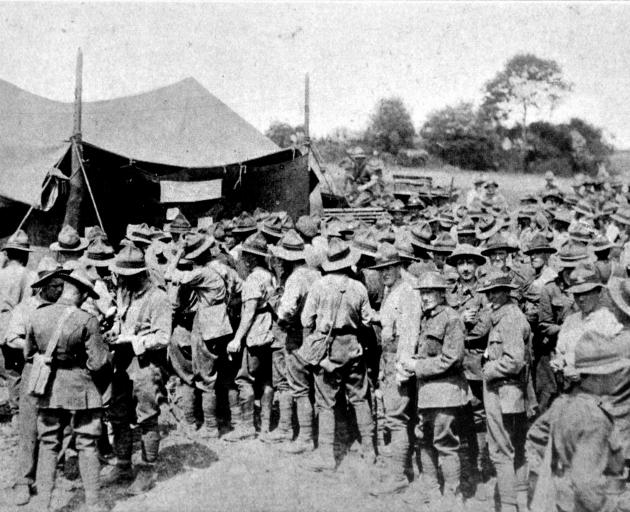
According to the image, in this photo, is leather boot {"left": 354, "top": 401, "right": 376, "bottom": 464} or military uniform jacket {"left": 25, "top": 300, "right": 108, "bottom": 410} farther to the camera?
leather boot {"left": 354, "top": 401, "right": 376, "bottom": 464}

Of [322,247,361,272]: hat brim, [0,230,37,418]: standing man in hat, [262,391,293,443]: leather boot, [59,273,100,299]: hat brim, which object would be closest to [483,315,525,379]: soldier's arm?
[322,247,361,272]: hat brim

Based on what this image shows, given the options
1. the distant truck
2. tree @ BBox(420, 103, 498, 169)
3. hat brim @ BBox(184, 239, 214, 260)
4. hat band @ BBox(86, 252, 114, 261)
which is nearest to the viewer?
hat brim @ BBox(184, 239, 214, 260)

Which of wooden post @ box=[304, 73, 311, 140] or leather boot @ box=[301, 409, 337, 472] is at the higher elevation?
wooden post @ box=[304, 73, 311, 140]

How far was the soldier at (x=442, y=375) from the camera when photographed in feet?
15.2

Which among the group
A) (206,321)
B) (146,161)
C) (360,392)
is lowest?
(360,392)

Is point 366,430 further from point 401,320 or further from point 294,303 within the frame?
point 294,303

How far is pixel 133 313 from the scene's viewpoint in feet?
17.6

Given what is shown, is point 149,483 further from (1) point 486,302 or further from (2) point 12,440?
(1) point 486,302

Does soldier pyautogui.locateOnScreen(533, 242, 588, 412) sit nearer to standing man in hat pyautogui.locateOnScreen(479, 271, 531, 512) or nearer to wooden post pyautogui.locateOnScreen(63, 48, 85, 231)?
standing man in hat pyautogui.locateOnScreen(479, 271, 531, 512)

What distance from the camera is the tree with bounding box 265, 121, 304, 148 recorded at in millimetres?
36266

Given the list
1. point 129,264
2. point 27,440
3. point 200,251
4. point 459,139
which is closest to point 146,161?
point 200,251

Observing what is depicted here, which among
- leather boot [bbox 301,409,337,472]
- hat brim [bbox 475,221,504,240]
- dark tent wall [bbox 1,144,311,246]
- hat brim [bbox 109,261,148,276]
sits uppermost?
dark tent wall [bbox 1,144,311,246]

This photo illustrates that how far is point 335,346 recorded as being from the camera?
5602mm

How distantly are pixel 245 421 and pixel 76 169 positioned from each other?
581 centimetres
